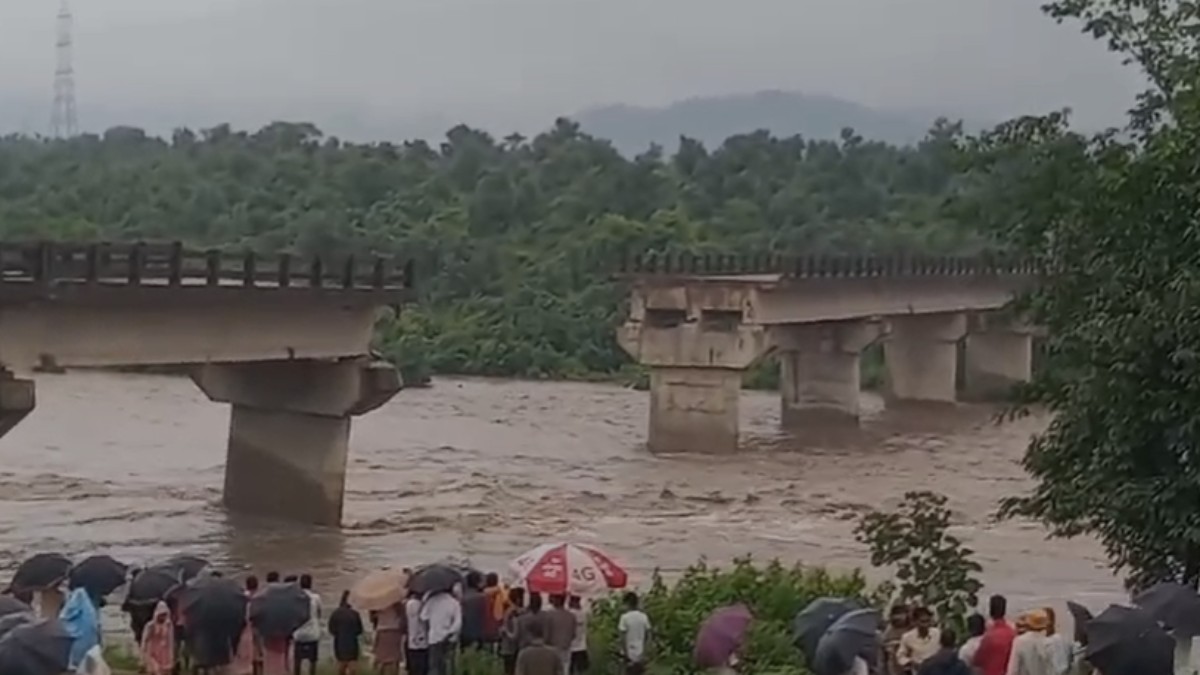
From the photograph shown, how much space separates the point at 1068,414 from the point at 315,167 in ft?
352

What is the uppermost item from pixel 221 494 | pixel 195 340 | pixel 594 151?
pixel 594 151

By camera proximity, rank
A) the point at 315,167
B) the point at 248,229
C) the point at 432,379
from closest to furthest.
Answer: the point at 432,379
the point at 248,229
the point at 315,167

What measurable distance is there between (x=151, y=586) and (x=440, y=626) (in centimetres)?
286

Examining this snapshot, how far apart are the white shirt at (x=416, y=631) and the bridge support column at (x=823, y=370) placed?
52.7 m

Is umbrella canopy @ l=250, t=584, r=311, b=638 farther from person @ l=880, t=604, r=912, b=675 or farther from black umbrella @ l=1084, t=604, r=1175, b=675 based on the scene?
black umbrella @ l=1084, t=604, r=1175, b=675

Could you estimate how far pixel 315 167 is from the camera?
12212 cm

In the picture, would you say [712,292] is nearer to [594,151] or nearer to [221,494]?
[221,494]

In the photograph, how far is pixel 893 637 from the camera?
15047mm

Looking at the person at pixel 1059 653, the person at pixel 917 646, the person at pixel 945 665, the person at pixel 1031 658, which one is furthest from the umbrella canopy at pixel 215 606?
the person at pixel 1059 653

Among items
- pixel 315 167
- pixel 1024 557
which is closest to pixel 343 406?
pixel 1024 557

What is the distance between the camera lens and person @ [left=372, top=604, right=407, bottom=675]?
17172mm

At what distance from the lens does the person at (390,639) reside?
17.2 meters

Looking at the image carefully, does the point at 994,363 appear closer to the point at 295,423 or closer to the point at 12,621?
the point at 295,423

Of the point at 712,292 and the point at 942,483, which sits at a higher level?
the point at 712,292
